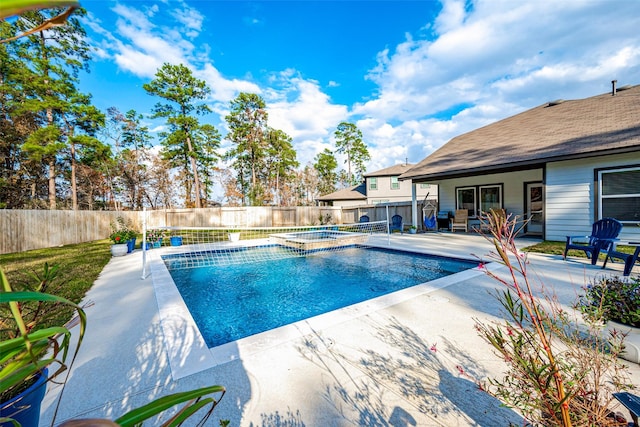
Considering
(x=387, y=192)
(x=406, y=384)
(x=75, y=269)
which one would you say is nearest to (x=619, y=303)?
(x=406, y=384)

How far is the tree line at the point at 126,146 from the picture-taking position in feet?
43.4

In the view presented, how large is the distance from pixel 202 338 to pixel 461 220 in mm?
12586

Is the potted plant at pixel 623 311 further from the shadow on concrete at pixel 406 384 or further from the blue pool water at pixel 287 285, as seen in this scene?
the blue pool water at pixel 287 285

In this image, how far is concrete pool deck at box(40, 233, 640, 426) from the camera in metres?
1.88

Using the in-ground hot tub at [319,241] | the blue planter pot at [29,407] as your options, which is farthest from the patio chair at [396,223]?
the blue planter pot at [29,407]

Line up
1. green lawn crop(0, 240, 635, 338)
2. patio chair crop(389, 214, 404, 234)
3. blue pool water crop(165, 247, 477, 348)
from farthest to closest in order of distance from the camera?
patio chair crop(389, 214, 404, 234) → green lawn crop(0, 240, 635, 338) → blue pool water crop(165, 247, 477, 348)

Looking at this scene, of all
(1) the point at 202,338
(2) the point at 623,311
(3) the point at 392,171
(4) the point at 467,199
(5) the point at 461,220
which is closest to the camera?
(2) the point at 623,311

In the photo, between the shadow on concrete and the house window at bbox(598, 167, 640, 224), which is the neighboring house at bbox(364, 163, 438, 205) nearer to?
the house window at bbox(598, 167, 640, 224)

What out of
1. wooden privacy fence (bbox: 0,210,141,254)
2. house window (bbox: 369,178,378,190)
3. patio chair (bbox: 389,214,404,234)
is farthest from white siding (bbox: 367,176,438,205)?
wooden privacy fence (bbox: 0,210,141,254)

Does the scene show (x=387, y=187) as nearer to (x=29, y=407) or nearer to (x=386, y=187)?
(x=386, y=187)

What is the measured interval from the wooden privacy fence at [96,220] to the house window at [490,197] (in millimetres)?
10225

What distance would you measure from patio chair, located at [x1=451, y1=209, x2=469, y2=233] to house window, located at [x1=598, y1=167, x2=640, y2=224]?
4.67 metres

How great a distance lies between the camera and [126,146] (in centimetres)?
2392

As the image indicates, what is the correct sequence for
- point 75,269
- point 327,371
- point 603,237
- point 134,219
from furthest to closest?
point 134,219
point 75,269
point 603,237
point 327,371
